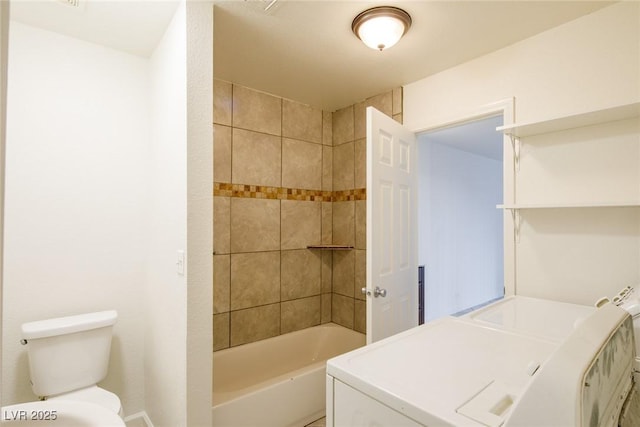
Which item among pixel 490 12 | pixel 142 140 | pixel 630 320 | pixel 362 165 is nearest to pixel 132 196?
pixel 142 140

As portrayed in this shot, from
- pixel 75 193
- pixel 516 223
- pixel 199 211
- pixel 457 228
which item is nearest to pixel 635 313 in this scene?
pixel 516 223

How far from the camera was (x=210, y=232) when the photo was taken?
162 centimetres

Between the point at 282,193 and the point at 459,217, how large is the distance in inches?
104

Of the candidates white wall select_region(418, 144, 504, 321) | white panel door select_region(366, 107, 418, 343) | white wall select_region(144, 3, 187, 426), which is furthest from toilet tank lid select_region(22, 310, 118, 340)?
white wall select_region(418, 144, 504, 321)

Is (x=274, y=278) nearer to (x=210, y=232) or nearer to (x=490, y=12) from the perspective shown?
(x=210, y=232)

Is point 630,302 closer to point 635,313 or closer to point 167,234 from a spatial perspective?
point 635,313

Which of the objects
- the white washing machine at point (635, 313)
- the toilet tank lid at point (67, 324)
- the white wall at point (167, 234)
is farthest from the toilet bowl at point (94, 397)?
the white washing machine at point (635, 313)

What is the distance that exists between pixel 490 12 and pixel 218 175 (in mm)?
1946

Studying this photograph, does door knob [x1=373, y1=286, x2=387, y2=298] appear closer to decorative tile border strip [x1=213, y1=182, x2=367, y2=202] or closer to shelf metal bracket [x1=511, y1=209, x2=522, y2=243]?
shelf metal bracket [x1=511, y1=209, x2=522, y2=243]

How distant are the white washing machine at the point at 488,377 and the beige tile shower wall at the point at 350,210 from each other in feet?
5.21

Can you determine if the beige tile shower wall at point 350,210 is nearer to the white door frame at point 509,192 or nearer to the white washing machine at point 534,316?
the white door frame at point 509,192

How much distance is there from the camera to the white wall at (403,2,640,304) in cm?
156

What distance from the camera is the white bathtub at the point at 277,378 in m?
1.92

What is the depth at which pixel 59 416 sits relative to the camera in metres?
1.29
